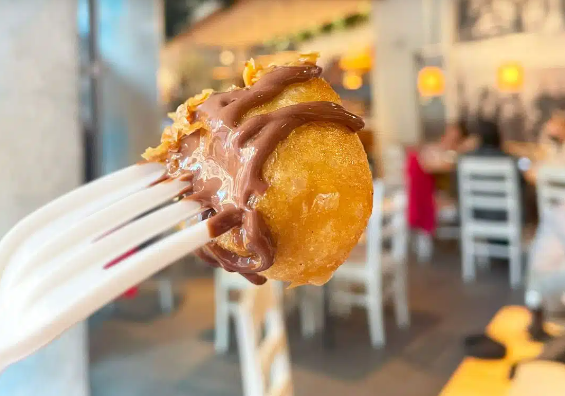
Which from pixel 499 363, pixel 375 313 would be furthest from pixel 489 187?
pixel 499 363

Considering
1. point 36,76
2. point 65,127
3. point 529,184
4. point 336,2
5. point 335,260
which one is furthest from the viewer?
point 336,2

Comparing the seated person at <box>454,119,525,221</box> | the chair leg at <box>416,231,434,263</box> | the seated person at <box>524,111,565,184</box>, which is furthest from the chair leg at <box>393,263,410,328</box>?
the seated person at <box>524,111,565,184</box>

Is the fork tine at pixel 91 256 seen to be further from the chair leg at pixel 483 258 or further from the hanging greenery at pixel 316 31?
the hanging greenery at pixel 316 31

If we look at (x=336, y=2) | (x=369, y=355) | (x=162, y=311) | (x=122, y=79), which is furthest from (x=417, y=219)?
(x=336, y=2)

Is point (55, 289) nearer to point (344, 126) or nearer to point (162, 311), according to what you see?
point (344, 126)

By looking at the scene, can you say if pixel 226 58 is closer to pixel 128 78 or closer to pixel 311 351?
pixel 128 78

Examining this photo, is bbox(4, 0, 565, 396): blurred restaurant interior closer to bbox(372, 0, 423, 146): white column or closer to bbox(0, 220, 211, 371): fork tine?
bbox(372, 0, 423, 146): white column
